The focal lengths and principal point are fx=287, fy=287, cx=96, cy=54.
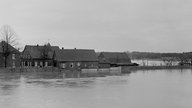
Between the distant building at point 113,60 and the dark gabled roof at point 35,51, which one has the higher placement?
the dark gabled roof at point 35,51

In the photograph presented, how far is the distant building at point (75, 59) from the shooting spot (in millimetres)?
69438

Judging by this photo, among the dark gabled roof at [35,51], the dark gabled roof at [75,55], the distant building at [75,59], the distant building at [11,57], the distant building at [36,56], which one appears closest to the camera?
the distant building at [11,57]

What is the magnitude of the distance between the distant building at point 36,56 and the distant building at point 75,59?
3.13 metres

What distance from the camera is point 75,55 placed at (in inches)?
2837

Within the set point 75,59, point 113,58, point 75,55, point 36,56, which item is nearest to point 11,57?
point 36,56

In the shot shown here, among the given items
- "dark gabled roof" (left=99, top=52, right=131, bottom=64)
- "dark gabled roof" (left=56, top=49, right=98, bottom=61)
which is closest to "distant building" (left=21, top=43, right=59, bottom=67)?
"dark gabled roof" (left=56, top=49, right=98, bottom=61)

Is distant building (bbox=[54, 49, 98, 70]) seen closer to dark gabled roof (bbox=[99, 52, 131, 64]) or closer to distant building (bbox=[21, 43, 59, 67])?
distant building (bbox=[21, 43, 59, 67])

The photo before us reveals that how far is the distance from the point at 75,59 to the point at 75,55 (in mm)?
1363

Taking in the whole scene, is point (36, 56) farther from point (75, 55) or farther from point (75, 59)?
point (75, 59)

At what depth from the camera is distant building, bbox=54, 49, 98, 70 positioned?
69438 mm

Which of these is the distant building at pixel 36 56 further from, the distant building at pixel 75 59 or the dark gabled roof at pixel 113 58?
the dark gabled roof at pixel 113 58

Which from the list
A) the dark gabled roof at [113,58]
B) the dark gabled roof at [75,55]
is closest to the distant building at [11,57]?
the dark gabled roof at [75,55]

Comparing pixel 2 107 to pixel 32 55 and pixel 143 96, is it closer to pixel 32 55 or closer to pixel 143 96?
pixel 143 96

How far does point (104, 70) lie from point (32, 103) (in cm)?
4589
